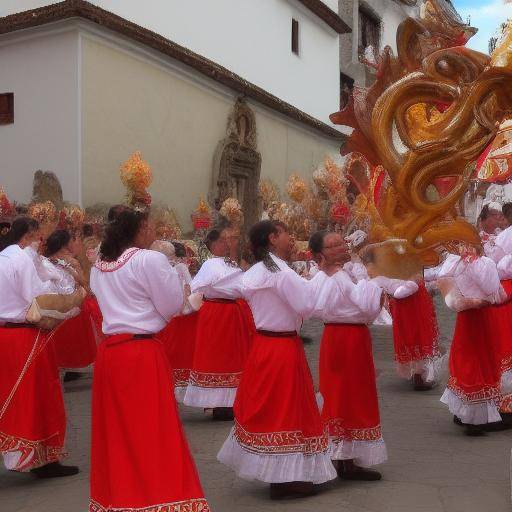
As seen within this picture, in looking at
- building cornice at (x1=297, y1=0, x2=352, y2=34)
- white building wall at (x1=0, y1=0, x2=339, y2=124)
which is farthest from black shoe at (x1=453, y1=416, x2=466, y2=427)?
building cornice at (x1=297, y1=0, x2=352, y2=34)

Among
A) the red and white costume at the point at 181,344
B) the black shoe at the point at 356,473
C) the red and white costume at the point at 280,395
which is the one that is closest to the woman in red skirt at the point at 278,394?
the red and white costume at the point at 280,395

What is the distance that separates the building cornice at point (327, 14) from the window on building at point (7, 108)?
29.3 ft

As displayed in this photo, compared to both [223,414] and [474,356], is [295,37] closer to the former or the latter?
[223,414]

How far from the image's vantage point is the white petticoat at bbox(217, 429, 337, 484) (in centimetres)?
492

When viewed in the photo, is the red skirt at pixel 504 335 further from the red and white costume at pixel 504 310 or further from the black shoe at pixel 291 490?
the black shoe at pixel 291 490

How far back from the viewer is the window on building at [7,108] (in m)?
12.1

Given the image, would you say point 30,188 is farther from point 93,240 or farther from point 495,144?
point 495,144

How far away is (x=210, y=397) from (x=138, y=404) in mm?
3330

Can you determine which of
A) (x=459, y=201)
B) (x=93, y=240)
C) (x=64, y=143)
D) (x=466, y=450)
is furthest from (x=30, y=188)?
(x=459, y=201)

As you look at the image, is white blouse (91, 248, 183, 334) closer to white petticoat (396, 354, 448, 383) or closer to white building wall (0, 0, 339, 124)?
white petticoat (396, 354, 448, 383)

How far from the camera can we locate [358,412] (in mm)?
5324

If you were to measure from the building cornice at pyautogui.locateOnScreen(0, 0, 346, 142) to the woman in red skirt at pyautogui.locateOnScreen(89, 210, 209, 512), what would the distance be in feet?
26.0

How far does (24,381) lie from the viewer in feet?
18.0

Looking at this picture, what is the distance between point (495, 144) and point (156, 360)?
6.24 feet
